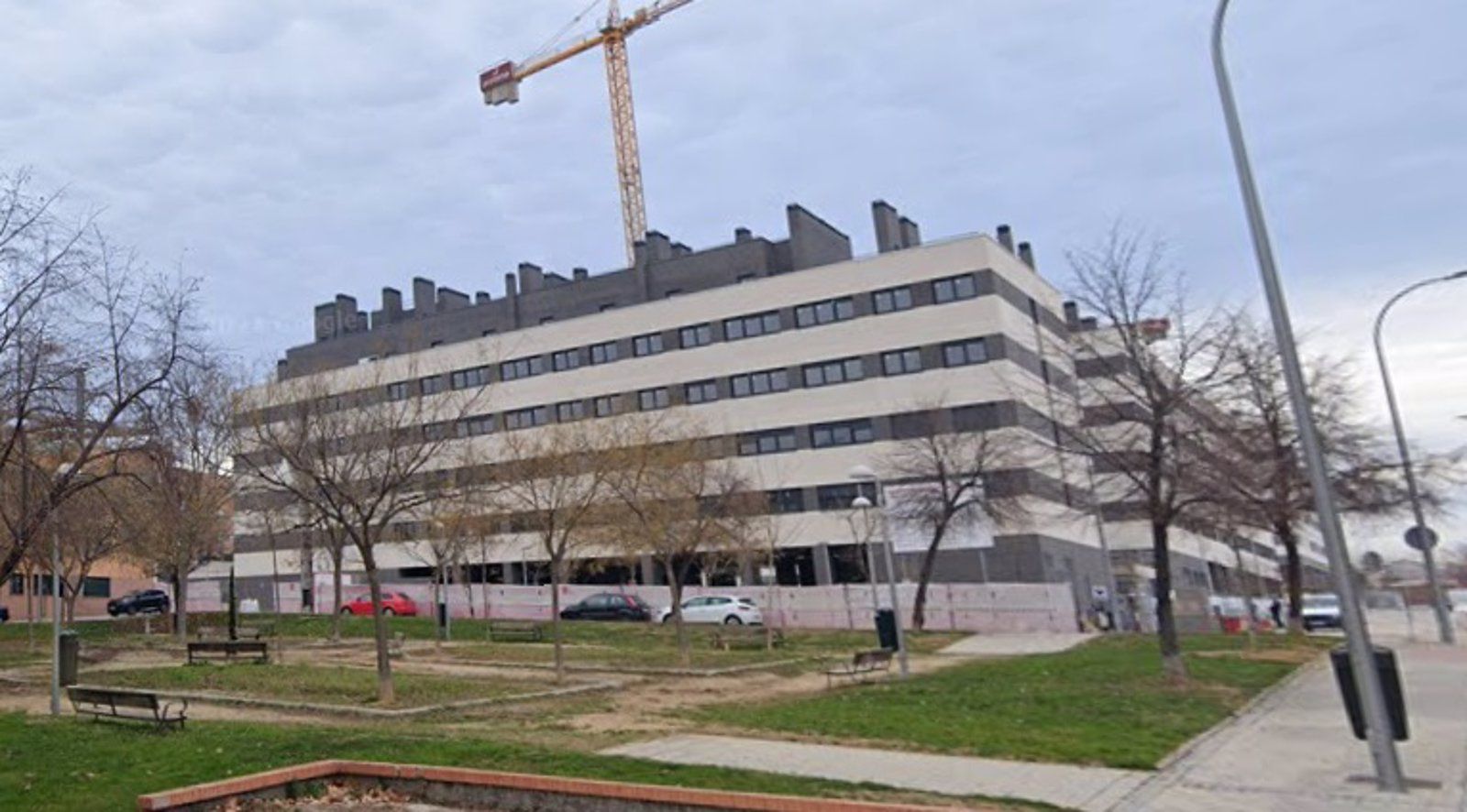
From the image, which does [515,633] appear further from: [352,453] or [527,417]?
[527,417]

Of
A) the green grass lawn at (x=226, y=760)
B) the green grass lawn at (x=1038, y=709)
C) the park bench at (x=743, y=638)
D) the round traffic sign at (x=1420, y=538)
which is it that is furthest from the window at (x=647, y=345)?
the green grass lawn at (x=226, y=760)

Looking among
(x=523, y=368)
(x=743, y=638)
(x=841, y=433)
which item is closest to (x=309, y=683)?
(x=743, y=638)

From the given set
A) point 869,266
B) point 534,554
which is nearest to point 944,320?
point 869,266

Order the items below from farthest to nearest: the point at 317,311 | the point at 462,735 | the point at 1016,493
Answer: the point at 317,311, the point at 1016,493, the point at 462,735

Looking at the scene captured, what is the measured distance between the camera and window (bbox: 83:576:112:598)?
71750 mm

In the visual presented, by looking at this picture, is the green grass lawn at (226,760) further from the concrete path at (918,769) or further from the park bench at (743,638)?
the park bench at (743,638)

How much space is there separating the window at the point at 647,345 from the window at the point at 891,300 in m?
12.1

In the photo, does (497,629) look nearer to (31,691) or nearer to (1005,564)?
(31,691)

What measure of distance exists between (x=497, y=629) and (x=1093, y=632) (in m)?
21.4

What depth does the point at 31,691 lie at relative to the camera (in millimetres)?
21859

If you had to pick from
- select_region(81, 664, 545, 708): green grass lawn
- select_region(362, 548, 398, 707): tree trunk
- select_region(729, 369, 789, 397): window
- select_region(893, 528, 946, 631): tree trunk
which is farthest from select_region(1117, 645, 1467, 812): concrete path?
select_region(729, 369, 789, 397): window

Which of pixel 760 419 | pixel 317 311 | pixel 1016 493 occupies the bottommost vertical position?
pixel 1016 493

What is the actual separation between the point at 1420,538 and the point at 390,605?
38785mm

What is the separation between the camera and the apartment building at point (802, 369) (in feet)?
165
